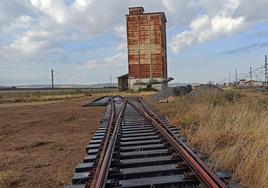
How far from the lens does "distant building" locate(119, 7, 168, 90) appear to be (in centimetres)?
7119

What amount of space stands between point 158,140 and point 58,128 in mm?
7438

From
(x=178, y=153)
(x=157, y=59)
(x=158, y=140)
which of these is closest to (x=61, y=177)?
(x=178, y=153)

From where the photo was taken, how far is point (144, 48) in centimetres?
7188

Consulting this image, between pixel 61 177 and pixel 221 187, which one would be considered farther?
pixel 61 177

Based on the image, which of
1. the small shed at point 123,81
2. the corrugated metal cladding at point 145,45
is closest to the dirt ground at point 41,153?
the corrugated metal cladding at point 145,45

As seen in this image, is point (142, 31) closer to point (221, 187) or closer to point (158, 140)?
point (158, 140)

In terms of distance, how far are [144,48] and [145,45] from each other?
0.57 m

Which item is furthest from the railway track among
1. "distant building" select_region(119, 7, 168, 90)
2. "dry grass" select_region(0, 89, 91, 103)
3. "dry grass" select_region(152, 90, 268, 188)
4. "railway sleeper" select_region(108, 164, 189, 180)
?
"distant building" select_region(119, 7, 168, 90)

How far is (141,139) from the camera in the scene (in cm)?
1023

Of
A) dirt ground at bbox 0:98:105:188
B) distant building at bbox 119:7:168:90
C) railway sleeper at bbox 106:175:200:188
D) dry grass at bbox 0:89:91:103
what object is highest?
distant building at bbox 119:7:168:90

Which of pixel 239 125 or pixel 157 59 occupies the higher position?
pixel 157 59

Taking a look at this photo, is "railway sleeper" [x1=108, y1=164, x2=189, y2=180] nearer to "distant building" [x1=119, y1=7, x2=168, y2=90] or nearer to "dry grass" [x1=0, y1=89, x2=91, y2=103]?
"dry grass" [x1=0, y1=89, x2=91, y2=103]

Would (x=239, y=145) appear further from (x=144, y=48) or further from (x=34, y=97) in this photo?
(x=144, y=48)

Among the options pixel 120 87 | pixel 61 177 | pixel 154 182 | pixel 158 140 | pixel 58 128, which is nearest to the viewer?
pixel 154 182
